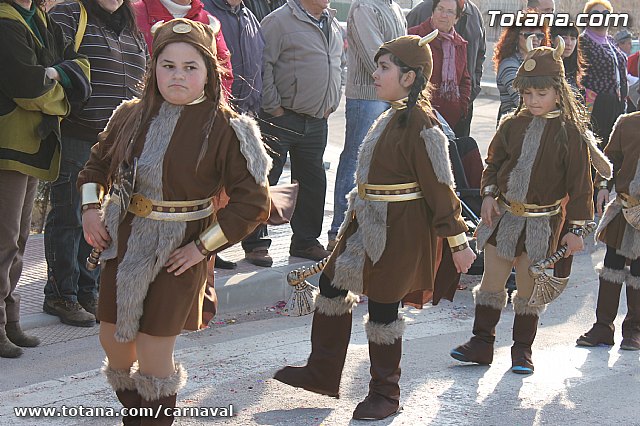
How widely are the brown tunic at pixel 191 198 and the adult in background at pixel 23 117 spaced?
5.28 ft

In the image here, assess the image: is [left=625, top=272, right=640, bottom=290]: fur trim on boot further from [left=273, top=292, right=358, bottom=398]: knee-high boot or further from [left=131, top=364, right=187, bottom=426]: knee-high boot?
[left=131, top=364, right=187, bottom=426]: knee-high boot

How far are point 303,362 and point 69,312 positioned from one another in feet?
4.95

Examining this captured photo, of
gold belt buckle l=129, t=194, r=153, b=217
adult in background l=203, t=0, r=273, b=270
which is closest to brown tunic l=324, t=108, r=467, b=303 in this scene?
gold belt buckle l=129, t=194, r=153, b=217

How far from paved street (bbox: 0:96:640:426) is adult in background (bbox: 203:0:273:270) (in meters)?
1.22

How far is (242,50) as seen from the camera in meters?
7.64

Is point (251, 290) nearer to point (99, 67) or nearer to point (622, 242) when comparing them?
point (99, 67)

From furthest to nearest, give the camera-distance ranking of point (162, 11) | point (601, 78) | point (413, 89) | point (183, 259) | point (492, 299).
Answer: point (601, 78), point (162, 11), point (492, 299), point (413, 89), point (183, 259)

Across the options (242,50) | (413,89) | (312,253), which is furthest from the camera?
(312,253)

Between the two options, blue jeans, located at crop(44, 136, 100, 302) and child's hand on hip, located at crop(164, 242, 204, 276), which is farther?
blue jeans, located at crop(44, 136, 100, 302)

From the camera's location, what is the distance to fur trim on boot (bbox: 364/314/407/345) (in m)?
5.17

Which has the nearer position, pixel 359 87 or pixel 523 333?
pixel 523 333

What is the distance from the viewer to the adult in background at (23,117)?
5.77 metres

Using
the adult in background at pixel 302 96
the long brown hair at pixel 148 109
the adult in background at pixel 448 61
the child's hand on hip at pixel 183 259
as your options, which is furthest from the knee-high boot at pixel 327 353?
the adult in background at pixel 448 61

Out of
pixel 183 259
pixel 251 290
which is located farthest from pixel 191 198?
pixel 251 290
